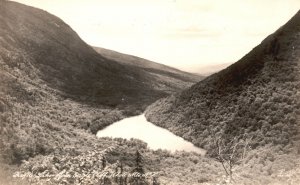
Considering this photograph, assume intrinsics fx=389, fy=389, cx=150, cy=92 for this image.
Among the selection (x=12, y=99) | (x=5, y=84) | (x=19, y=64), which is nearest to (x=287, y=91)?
(x=12, y=99)

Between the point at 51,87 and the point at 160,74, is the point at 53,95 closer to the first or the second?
the point at 51,87

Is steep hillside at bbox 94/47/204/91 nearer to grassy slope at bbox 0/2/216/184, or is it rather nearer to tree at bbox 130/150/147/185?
grassy slope at bbox 0/2/216/184

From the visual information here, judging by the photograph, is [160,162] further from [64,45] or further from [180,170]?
[64,45]

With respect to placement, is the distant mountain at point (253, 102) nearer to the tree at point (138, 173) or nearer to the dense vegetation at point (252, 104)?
the dense vegetation at point (252, 104)

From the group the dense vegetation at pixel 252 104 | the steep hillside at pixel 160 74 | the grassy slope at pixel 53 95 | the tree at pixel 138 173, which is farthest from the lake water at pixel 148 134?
the steep hillside at pixel 160 74

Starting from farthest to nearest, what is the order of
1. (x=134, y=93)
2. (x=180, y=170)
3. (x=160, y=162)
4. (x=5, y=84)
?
(x=134, y=93)
(x=5, y=84)
(x=160, y=162)
(x=180, y=170)

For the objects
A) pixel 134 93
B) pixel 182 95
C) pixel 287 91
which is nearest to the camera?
pixel 287 91
